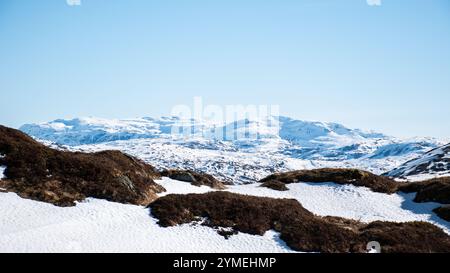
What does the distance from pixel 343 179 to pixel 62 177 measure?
1291 inches

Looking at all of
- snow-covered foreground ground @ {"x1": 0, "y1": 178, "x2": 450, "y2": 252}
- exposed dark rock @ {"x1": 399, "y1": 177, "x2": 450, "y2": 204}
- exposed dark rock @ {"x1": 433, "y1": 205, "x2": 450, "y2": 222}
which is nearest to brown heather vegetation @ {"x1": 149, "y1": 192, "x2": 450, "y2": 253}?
snow-covered foreground ground @ {"x1": 0, "y1": 178, "x2": 450, "y2": 252}

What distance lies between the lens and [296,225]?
3228 centimetres

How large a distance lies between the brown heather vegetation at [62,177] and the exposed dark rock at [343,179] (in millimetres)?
18657

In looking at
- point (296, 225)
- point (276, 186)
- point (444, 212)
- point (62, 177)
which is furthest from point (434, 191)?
point (62, 177)

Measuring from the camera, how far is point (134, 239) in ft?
90.3

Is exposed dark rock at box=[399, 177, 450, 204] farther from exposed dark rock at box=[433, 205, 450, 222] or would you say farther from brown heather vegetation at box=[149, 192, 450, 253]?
brown heather vegetation at box=[149, 192, 450, 253]

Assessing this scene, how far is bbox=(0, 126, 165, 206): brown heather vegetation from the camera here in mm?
32188

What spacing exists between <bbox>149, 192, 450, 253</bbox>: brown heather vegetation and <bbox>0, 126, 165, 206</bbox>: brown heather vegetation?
4272 mm

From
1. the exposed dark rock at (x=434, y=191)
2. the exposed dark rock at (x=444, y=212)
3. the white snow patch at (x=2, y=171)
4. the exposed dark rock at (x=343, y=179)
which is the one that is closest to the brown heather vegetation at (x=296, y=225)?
the exposed dark rock at (x=444, y=212)

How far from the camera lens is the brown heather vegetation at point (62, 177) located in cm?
3219
